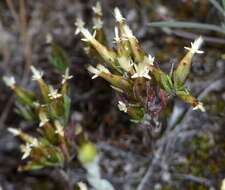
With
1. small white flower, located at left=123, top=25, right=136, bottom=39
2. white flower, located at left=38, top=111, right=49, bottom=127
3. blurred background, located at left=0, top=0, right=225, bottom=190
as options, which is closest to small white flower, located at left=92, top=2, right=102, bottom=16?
blurred background, located at left=0, top=0, right=225, bottom=190

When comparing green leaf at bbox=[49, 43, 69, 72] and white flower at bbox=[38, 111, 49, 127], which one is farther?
green leaf at bbox=[49, 43, 69, 72]

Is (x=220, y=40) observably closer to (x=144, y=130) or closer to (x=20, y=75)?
(x=144, y=130)

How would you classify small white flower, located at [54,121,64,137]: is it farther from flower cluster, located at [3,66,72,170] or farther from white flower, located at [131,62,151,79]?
white flower, located at [131,62,151,79]

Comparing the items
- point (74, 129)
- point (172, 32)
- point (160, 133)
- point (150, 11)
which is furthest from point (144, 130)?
point (150, 11)

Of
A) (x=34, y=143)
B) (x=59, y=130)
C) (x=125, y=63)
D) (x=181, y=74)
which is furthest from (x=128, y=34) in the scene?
(x=34, y=143)

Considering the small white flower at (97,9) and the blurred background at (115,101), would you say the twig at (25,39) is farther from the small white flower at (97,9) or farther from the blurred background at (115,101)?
the small white flower at (97,9)

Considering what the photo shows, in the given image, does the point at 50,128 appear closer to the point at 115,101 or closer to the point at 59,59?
the point at 115,101

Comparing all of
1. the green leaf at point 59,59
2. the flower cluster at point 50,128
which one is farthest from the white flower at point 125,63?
the green leaf at point 59,59
